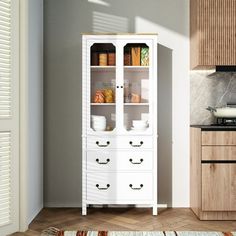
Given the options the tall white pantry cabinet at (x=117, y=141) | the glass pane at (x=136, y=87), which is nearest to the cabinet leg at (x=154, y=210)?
the tall white pantry cabinet at (x=117, y=141)

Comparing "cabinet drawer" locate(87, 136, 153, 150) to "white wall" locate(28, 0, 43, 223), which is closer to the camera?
"white wall" locate(28, 0, 43, 223)

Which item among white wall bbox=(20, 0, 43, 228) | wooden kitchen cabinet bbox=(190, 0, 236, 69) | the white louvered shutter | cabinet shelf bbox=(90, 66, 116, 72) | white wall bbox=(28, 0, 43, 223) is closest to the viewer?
the white louvered shutter

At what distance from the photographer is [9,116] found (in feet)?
10.4

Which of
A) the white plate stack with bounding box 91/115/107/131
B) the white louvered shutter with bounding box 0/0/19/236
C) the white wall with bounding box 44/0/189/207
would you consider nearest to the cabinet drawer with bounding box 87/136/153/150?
the white plate stack with bounding box 91/115/107/131

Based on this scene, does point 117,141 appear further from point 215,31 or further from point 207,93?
point 215,31

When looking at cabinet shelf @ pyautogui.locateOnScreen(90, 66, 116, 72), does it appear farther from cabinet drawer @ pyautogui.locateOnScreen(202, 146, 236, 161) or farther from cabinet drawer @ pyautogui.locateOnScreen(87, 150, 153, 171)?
cabinet drawer @ pyautogui.locateOnScreen(202, 146, 236, 161)

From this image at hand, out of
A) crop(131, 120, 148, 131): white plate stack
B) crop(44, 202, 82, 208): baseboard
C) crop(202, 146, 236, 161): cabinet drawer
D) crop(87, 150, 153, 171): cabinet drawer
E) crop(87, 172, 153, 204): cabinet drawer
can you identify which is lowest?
crop(44, 202, 82, 208): baseboard

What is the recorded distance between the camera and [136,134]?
12.3 feet

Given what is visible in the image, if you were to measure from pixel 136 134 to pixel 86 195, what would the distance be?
2.58 ft

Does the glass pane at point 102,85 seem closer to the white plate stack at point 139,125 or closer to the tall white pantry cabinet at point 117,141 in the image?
the tall white pantry cabinet at point 117,141

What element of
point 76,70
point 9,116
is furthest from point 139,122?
point 9,116

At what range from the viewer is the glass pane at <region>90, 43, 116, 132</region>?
3.79m

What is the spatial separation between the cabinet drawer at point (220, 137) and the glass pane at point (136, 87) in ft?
2.09

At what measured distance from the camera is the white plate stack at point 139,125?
382cm
